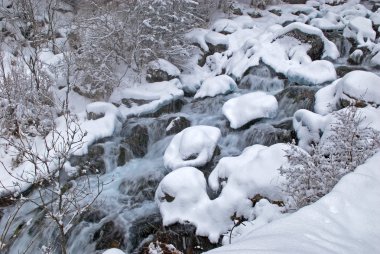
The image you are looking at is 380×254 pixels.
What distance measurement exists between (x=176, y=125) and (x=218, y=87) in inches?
79.5

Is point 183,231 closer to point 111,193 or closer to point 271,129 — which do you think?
point 111,193

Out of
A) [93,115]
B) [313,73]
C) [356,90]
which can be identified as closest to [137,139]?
[93,115]

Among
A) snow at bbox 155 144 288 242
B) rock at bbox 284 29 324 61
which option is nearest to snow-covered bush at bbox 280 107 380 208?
snow at bbox 155 144 288 242

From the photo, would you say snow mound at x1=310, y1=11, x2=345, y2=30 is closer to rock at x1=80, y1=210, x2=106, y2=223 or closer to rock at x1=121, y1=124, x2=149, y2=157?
rock at x1=121, y1=124, x2=149, y2=157

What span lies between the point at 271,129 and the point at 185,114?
9.33 ft

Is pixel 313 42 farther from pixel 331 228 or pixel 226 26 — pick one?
pixel 331 228

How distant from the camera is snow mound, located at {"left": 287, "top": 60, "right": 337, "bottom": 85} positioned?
9.20m

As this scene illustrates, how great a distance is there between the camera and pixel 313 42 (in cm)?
1089

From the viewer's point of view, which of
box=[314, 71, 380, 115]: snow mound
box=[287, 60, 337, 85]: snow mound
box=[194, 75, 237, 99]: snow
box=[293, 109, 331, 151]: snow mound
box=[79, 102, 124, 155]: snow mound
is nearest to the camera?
box=[293, 109, 331, 151]: snow mound

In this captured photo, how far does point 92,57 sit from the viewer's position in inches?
433

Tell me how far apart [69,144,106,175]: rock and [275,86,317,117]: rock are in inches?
166

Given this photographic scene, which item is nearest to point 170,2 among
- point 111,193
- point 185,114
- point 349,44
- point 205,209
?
point 185,114

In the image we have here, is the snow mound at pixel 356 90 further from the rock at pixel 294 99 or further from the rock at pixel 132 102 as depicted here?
the rock at pixel 132 102

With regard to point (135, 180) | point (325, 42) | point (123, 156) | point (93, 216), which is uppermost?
point (325, 42)
